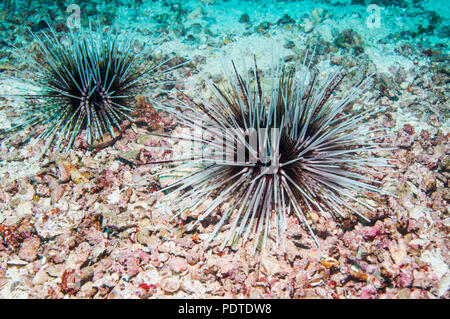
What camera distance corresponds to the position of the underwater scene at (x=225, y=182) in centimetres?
227

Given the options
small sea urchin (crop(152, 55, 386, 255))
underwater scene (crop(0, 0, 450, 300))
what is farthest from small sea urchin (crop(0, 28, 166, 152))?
small sea urchin (crop(152, 55, 386, 255))

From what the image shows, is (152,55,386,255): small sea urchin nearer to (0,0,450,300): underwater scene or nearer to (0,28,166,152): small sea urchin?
(0,0,450,300): underwater scene

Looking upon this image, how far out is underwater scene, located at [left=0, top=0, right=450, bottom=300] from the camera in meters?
2.27

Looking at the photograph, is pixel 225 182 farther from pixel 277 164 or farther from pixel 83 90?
pixel 83 90

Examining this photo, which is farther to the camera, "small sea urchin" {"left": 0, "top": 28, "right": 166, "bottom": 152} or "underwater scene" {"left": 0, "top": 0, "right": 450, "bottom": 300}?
"small sea urchin" {"left": 0, "top": 28, "right": 166, "bottom": 152}

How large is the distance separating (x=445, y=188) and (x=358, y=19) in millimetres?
3539

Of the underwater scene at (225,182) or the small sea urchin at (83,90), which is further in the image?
the small sea urchin at (83,90)

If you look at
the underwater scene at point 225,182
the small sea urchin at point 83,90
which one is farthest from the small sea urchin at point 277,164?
the small sea urchin at point 83,90

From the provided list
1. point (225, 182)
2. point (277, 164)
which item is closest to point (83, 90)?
point (225, 182)

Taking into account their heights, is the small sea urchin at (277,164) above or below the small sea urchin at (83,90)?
below

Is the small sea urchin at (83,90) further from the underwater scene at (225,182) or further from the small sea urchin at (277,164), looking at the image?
the small sea urchin at (277,164)

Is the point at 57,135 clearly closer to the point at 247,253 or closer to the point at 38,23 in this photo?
the point at 247,253

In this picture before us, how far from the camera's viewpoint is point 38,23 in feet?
15.4
